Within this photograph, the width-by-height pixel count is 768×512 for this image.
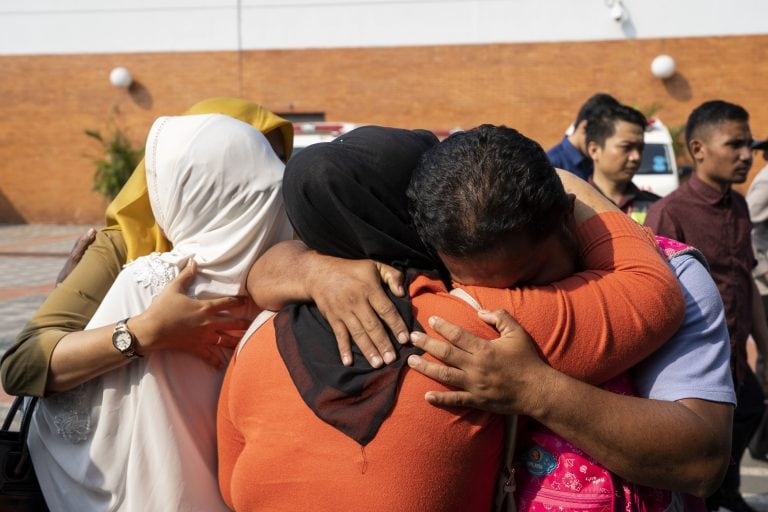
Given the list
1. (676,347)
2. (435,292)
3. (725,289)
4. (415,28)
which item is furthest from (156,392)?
(415,28)

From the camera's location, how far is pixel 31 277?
11906mm

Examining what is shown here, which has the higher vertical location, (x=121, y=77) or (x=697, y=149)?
(x=697, y=149)

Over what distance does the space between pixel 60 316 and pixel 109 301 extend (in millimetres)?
125

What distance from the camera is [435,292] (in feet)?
4.75

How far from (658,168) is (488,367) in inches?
518

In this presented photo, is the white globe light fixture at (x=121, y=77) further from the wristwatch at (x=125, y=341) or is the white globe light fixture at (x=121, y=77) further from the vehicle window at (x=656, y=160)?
the wristwatch at (x=125, y=341)

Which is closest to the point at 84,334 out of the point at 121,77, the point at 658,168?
the point at 658,168

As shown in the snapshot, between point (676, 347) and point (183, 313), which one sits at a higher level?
point (676, 347)

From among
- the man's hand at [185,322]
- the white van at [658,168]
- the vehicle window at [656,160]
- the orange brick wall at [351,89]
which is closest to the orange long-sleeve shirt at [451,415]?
the man's hand at [185,322]

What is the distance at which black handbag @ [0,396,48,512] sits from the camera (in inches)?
73.0

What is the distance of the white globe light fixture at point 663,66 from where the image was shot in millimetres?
17734

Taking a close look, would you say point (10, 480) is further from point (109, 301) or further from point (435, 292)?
point (435, 292)

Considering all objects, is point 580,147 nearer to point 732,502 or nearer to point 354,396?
point 732,502

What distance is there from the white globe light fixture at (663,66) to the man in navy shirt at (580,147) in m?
13.9
